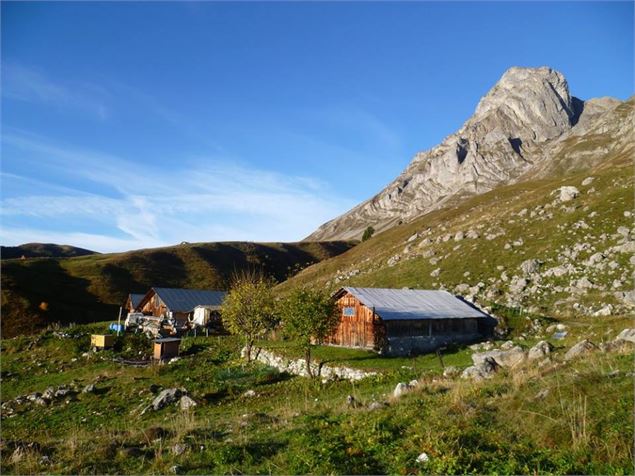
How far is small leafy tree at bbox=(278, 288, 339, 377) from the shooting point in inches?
1400

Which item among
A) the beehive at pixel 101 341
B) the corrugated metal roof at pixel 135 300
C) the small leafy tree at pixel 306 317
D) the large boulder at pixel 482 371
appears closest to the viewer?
the large boulder at pixel 482 371

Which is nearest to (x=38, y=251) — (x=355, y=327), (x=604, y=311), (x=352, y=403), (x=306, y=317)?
(x=355, y=327)

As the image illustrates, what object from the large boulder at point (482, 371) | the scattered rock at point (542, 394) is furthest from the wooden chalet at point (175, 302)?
the scattered rock at point (542, 394)

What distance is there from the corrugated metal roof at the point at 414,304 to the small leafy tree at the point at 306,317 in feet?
18.3

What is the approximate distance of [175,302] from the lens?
6812cm

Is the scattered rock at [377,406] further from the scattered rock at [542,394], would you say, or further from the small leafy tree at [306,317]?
the small leafy tree at [306,317]

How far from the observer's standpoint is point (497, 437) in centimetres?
1145

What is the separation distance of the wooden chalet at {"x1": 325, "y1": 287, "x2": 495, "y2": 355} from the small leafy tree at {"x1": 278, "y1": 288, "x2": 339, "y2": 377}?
201 inches

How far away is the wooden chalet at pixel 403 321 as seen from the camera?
Result: 40.3 m

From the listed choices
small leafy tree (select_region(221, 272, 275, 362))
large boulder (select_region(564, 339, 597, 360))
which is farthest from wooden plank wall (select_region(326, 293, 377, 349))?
large boulder (select_region(564, 339, 597, 360))

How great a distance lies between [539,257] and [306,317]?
34177 millimetres

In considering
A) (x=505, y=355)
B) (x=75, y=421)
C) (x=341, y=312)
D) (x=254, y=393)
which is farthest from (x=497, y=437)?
(x=341, y=312)

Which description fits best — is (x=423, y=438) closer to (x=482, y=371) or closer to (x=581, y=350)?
(x=482, y=371)

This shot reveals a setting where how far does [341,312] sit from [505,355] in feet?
64.2
